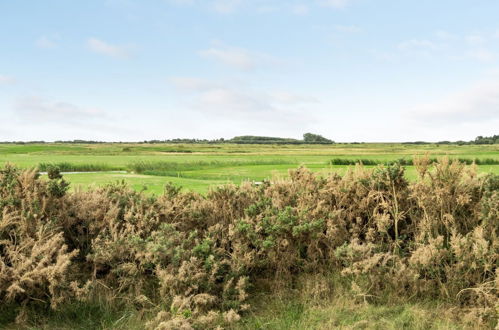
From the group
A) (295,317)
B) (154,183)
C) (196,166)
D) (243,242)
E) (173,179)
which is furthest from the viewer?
(196,166)

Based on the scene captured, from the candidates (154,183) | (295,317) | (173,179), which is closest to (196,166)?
(173,179)

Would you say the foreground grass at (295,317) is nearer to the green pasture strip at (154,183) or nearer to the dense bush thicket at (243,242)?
the dense bush thicket at (243,242)

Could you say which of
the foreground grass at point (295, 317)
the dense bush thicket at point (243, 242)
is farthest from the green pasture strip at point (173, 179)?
the foreground grass at point (295, 317)

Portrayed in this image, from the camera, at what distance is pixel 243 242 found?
17.4 ft

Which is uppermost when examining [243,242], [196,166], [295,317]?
[243,242]

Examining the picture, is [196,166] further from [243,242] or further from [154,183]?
[243,242]

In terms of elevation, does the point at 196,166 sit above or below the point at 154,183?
below

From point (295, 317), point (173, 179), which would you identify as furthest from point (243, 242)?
point (173, 179)

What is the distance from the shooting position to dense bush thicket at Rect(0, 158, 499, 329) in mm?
4504

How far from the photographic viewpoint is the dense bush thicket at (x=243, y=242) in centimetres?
450

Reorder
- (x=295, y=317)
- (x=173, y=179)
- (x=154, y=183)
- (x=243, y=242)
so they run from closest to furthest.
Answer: (x=295, y=317)
(x=243, y=242)
(x=154, y=183)
(x=173, y=179)

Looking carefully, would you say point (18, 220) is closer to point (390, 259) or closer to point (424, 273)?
point (390, 259)

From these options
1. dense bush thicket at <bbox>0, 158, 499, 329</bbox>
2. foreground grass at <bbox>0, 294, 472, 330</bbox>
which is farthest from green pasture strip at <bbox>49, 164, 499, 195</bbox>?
foreground grass at <bbox>0, 294, 472, 330</bbox>

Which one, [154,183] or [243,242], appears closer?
[243,242]
